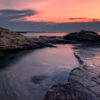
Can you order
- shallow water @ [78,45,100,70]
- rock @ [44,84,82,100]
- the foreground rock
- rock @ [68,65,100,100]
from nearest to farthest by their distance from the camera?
rock @ [44,84,82,100] → rock @ [68,65,100,100] → shallow water @ [78,45,100,70] → the foreground rock

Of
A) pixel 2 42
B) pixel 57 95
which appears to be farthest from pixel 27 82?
pixel 2 42

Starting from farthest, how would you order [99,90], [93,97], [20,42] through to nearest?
[20,42] → [99,90] → [93,97]

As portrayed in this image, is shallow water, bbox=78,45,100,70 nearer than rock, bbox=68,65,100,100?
No

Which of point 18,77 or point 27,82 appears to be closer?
point 27,82

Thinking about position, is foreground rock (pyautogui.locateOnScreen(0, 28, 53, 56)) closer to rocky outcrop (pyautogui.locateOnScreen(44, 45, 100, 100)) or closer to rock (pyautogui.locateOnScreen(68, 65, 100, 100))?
rock (pyautogui.locateOnScreen(68, 65, 100, 100))

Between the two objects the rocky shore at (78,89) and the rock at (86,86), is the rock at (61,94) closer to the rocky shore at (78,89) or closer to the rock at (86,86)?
A: the rocky shore at (78,89)

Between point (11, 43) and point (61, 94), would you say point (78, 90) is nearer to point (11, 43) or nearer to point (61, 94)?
point (61, 94)

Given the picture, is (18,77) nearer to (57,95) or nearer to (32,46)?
(57,95)

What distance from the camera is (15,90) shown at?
3479mm

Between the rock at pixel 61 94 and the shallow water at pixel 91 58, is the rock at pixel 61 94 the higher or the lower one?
the higher one

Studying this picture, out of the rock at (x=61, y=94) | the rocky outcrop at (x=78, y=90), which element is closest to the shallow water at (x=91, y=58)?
the rocky outcrop at (x=78, y=90)

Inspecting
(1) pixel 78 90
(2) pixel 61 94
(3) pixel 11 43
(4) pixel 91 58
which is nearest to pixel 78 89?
(1) pixel 78 90

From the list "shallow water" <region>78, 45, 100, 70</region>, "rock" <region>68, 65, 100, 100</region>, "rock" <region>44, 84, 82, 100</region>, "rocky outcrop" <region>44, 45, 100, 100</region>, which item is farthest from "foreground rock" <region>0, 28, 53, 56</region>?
"rock" <region>44, 84, 82, 100</region>

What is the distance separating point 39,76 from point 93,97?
2.11m
